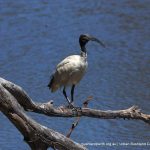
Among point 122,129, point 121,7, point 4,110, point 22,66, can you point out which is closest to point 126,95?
point 122,129

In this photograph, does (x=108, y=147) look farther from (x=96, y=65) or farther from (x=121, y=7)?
(x=121, y=7)

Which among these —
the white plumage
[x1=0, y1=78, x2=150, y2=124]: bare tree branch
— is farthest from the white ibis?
[x1=0, y1=78, x2=150, y2=124]: bare tree branch

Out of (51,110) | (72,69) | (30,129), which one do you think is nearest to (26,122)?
(30,129)

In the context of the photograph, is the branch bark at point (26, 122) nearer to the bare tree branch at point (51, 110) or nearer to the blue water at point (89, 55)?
the bare tree branch at point (51, 110)

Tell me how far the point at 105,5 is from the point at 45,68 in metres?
4.76

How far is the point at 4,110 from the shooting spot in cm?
653

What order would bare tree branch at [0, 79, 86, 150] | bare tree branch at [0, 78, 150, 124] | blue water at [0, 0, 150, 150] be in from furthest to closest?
blue water at [0, 0, 150, 150], bare tree branch at [0, 78, 150, 124], bare tree branch at [0, 79, 86, 150]

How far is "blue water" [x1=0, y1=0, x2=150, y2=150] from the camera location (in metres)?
12.4

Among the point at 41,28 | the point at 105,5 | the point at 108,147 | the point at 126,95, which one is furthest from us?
the point at 105,5

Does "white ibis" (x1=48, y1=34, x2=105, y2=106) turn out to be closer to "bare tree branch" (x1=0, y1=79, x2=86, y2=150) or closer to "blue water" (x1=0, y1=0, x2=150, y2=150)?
"blue water" (x1=0, y1=0, x2=150, y2=150)

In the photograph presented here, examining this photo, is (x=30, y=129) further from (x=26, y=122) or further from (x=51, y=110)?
(x=51, y=110)

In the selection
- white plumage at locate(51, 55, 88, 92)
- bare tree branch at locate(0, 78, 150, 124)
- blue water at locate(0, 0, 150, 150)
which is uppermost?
bare tree branch at locate(0, 78, 150, 124)

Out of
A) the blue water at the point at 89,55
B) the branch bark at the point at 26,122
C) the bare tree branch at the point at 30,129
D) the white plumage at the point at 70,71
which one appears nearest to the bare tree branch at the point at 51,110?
the branch bark at the point at 26,122

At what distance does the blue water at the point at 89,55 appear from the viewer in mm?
12430
